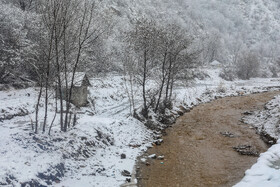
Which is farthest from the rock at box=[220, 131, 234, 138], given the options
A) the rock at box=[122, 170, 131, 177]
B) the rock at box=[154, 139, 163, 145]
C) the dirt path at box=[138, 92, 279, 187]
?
the rock at box=[122, 170, 131, 177]

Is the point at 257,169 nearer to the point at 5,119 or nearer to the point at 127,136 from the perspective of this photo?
the point at 127,136

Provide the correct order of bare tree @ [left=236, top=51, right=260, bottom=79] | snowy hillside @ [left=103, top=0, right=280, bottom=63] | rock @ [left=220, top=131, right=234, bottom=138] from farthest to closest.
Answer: snowy hillside @ [left=103, top=0, right=280, bottom=63] → bare tree @ [left=236, top=51, right=260, bottom=79] → rock @ [left=220, top=131, right=234, bottom=138]

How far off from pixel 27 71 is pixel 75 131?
14533 mm

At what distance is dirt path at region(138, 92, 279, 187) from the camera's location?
1073 cm

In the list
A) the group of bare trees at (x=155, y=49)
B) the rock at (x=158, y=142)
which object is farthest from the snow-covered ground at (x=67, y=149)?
the group of bare trees at (x=155, y=49)

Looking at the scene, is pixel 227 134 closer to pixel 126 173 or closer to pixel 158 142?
pixel 158 142

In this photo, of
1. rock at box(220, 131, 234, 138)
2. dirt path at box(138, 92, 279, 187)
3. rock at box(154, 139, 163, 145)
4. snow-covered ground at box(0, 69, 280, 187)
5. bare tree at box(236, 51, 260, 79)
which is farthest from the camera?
bare tree at box(236, 51, 260, 79)

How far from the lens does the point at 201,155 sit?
540 inches

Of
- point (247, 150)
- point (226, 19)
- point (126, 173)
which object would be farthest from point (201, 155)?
point (226, 19)

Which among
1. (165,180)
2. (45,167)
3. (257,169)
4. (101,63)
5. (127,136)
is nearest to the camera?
(45,167)

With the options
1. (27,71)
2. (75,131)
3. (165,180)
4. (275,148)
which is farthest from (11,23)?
(275,148)

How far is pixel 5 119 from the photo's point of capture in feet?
50.4

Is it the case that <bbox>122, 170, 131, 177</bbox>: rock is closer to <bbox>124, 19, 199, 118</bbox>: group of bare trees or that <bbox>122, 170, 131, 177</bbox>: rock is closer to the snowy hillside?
<bbox>124, 19, 199, 118</bbox>: group of bare trees

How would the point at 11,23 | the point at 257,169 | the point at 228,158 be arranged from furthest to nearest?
1. the point at 11,23
2. the point at 228,158
3. the point at 257,169
